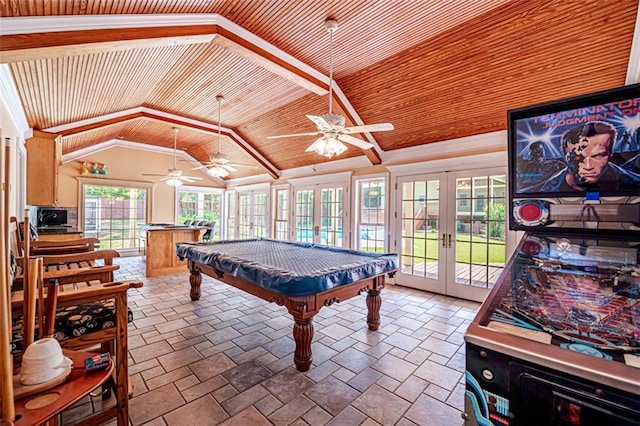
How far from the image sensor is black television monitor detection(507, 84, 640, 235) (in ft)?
4.70

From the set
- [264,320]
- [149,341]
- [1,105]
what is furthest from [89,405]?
[1,105]

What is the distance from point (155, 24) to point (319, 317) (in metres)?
3.54

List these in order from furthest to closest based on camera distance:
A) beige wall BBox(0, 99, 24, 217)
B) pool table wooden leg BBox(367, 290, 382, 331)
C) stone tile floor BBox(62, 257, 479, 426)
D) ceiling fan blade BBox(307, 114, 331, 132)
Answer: pool table wooden leg BBox(367, 290, 382, 331), ceiling fan blade BBox(307, 114, 331, 132), beige wall BBox(0, 99, 24, 217), stone tile floor BBox(62, 257, 479, 426)

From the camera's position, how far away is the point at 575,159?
1568 millimetres

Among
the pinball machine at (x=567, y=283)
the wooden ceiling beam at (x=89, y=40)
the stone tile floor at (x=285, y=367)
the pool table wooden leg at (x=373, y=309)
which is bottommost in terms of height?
the stone tile floor at (x=285, y=367)

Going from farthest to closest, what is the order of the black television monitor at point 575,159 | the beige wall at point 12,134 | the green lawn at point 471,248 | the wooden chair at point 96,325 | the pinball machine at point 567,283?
1. the green lawn at point 471,248
2. the beige wall at point 12,134
3. the wooden chair at point 96,325
4. the black television monitor at point 575,159
5. the pinball machine at point 567,283

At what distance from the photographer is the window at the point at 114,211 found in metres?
7.48

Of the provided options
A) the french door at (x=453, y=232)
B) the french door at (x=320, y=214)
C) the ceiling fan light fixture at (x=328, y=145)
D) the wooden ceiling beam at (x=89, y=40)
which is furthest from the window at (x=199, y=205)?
the wooden ceiling beam at (x=89, y=40)

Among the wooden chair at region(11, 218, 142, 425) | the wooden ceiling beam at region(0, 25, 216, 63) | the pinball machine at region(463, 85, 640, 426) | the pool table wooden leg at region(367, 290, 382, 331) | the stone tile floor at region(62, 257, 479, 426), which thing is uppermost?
the wooden ceiling beam at region(0, 25, 216, 63)

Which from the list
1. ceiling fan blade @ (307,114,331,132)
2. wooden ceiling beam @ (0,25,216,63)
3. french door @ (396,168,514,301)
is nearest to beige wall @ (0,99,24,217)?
wooden ceiling beam @ (0,25,216,63)

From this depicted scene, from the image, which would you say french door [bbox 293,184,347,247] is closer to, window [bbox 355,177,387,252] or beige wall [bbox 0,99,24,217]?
window [bbox 355,177,387,252]

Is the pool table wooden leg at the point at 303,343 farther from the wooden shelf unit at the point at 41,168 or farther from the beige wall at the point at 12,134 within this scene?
the wooden shelf unit at the point at 41,168

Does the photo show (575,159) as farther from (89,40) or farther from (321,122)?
(89,40)

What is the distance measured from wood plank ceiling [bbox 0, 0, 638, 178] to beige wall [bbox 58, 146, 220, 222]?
325 cm
